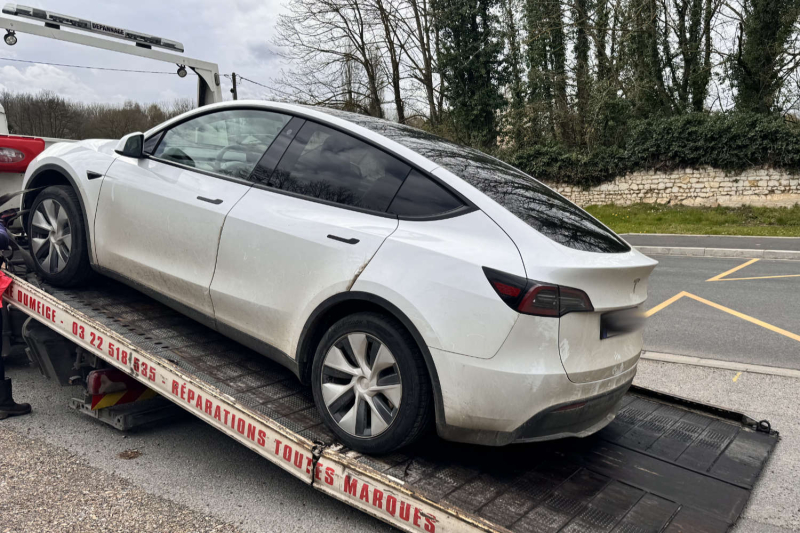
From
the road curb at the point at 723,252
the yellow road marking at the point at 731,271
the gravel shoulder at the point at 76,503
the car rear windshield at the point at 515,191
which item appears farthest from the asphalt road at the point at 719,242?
the gravel shoulder at the point at 76,503

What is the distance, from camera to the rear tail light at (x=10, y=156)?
552cm

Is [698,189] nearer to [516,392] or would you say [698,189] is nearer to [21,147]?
[21,147]

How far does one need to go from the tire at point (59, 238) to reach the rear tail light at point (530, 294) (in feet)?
10.3

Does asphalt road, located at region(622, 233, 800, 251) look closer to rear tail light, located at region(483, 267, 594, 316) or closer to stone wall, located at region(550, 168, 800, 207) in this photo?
stone wall, located at region(550, 168, 800, 207)

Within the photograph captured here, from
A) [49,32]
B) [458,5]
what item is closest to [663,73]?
[458,5]

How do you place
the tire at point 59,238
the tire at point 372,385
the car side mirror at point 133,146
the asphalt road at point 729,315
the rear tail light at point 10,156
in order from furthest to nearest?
the asphalt road at point 729,315
the rear tail light at point 10,156
the tire at point 59,238
the car side mirror at point 133,146
the tire at point 372,385

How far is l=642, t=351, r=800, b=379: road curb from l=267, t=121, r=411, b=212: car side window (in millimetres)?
3660

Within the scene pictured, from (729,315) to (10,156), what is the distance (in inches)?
313

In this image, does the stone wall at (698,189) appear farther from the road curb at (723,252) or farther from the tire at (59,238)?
the tire at (59,238)

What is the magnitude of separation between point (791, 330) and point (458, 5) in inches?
862

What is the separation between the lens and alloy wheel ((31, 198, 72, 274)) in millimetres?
4277

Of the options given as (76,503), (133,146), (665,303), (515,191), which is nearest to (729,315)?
(665,303)

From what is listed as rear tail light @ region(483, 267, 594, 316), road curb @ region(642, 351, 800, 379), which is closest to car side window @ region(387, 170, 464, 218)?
rear tail light @ region(483, 267, 594, 316)

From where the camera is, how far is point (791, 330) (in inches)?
259
